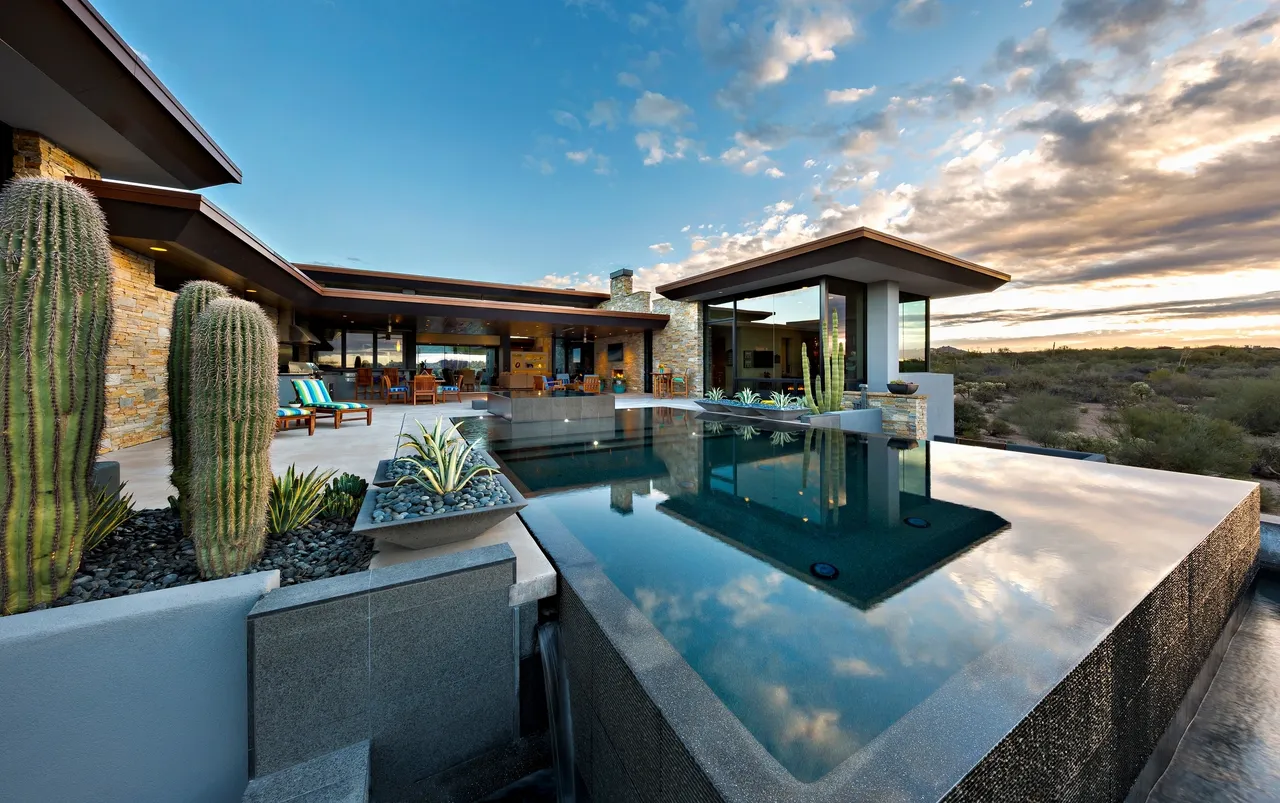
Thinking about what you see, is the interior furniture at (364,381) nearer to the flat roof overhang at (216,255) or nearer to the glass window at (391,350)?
the flat roof overhang at (216,255)

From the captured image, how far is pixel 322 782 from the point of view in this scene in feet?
4.77

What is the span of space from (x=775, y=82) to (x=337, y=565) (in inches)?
482

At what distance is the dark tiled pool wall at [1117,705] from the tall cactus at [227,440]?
2756mm

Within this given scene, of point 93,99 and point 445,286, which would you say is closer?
point 93,99

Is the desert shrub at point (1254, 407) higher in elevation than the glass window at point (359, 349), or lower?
lower

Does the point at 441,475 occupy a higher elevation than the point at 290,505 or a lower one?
higher

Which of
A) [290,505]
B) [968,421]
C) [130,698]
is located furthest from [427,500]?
[968,421]

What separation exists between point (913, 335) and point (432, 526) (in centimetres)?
1346

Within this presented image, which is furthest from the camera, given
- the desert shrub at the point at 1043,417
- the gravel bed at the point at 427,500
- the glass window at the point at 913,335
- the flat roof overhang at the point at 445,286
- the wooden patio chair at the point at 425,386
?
the flat roof overhang at the point at 445,286

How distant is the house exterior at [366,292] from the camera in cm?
441

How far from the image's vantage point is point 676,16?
34.3 feet

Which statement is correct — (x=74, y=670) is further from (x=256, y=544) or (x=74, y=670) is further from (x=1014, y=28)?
(x=1014, y=28)

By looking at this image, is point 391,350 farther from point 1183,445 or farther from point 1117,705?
point 1183,445

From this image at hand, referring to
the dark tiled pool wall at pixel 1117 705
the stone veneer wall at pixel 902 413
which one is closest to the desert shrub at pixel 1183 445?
the stone veneer wall at pixel 902 413
